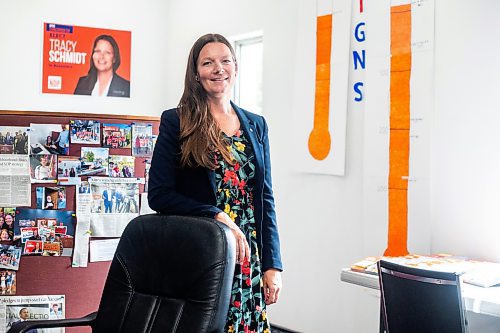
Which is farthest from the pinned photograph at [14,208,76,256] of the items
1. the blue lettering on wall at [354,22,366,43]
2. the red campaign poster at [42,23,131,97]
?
the red campaign poster at [42,23,131,97]

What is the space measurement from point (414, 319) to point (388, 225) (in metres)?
1.21

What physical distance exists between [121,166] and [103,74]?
2.63 m

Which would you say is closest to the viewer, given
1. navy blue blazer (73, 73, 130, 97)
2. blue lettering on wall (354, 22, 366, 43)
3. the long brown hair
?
the long brown hair

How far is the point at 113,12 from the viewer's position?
5.39 m

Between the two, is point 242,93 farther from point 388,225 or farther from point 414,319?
point 414,319

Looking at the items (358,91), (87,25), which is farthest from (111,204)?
(87,25)

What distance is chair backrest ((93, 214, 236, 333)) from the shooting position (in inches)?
66.2

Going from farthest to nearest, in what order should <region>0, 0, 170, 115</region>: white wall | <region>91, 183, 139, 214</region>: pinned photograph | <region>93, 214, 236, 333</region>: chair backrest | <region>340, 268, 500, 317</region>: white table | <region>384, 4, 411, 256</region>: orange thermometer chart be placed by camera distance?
1. <region>0, 0, 170, 115</region>: white wall
2. <region>384, 4, 411, 256</region>: orange thermometer chart
3. <region>91, 183, 139, 214</region>: pinned photograph
4. <region>340, 268, 500, 317</region>: white table
5. <region>93, 214, 236, 333</region>: chair backrest

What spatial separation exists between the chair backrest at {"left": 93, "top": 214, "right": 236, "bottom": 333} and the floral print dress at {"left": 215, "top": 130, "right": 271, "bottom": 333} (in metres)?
0.22

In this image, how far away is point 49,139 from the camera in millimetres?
2838

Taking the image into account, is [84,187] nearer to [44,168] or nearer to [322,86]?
[44,168]

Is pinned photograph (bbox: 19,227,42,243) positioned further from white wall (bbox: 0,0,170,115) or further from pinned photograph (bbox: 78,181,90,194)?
white wall (bbox: 0,0,170,115)

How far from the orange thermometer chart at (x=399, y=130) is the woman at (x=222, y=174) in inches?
55.2

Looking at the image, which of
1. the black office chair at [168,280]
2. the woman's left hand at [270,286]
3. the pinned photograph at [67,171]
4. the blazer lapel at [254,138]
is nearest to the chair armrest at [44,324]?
the black office chair at [168,280]
